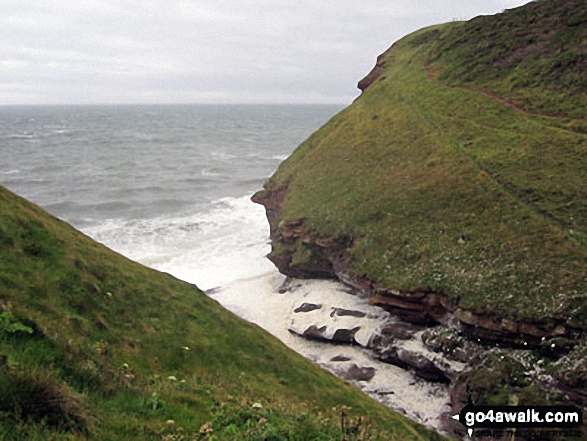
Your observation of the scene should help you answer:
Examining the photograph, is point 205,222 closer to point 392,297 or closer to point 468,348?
point 392,297

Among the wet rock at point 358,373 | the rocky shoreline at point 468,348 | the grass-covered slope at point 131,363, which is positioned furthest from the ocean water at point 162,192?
the grass-covered slope at point 131,363

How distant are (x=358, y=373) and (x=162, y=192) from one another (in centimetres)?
5643

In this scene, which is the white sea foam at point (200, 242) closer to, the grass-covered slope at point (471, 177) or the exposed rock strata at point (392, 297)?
the grass-covered slope at point (471, 177)

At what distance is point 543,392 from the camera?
20156mm

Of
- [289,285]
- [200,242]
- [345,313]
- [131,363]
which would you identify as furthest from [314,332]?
[200,242]

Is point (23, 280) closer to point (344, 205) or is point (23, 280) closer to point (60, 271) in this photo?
point (60, 271)

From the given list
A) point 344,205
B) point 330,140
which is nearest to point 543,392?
point 344,205

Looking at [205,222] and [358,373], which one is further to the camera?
[205,222]

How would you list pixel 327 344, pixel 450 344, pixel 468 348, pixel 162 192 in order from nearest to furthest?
pixel 468 348 < pixel 450 344 < pixel 327 344 < pixel 162 192

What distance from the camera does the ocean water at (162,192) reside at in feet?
150

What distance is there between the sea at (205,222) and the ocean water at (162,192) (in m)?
0.17

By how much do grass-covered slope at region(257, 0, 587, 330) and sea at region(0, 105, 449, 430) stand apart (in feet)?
13.0

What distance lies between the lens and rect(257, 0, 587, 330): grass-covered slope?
25.4 meters

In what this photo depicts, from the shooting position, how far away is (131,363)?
12.6m
